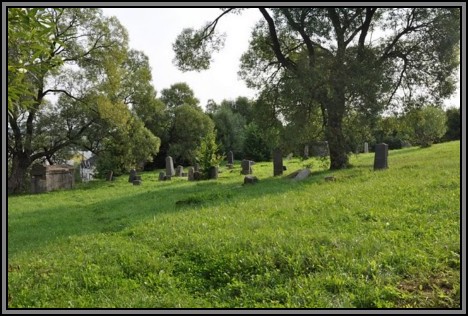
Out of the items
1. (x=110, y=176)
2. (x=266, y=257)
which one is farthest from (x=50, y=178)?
(x=266, y=257)

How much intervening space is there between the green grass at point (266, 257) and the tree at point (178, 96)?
41.0 meters

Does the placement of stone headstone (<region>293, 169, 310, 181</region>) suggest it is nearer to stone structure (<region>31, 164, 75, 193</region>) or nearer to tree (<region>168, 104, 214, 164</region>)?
stone structure (<region>31, 164, 75, 193</region>)

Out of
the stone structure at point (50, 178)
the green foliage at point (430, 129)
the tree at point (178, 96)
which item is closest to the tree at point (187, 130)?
the tree at point (178, 96)

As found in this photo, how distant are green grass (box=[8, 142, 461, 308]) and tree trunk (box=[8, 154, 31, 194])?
16147 mm

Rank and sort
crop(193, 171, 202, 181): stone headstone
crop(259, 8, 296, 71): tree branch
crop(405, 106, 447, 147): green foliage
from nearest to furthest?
crop(259, 8, 296, 71): tree branch
crop(193, 171, 202, 181): stone headstone
crop(405, 106, 447, 147): green foliage

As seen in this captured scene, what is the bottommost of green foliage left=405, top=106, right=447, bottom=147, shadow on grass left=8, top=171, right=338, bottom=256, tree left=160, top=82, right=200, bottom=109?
shadow on grass left=8, top=171, right=338, bottom=256

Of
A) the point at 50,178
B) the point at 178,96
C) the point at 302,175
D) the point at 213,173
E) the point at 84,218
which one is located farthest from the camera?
the point at 178,96

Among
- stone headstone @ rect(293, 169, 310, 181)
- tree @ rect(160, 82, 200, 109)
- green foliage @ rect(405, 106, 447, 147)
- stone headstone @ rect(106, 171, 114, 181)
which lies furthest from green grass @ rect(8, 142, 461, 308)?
tree @ rect(160, 82, 200, 109)

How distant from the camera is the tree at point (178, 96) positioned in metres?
48.8

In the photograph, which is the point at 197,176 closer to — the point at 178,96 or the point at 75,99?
the point at 75,99

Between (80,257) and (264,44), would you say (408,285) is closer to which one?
(80,257)

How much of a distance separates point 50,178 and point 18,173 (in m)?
2.87

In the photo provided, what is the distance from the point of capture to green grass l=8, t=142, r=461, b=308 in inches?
156

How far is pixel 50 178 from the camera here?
71.6ft
